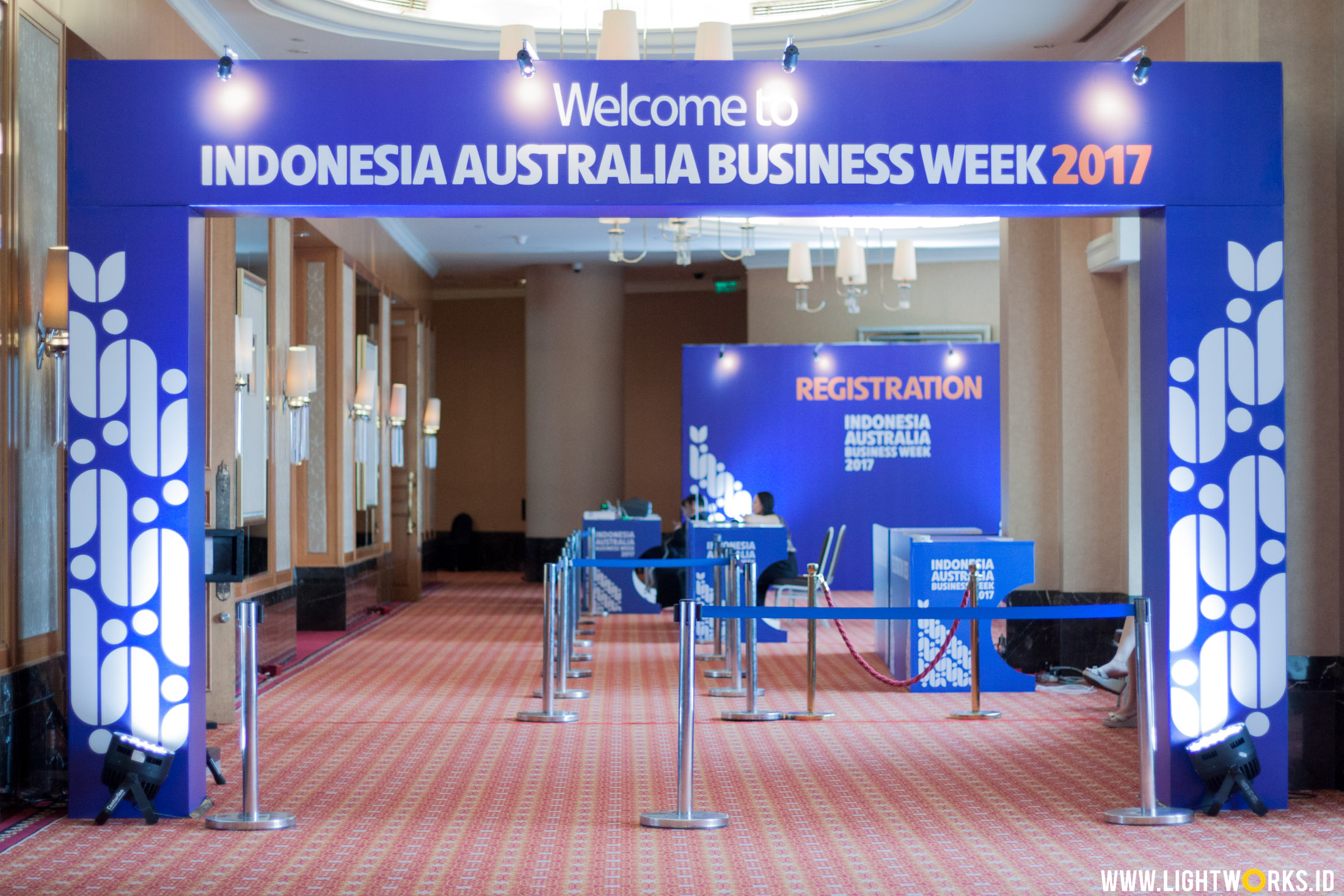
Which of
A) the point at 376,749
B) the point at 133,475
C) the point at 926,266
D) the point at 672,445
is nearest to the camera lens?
the point at 133,475

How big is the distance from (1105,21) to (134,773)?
22.3ft

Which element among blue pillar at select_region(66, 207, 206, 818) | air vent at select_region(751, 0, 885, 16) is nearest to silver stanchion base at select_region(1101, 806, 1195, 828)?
blue pillar at select_region(66, 207, 206, 818)

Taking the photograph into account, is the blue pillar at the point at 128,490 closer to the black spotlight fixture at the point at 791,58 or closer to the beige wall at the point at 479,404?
the black spotlight fixture at the point at 791,58

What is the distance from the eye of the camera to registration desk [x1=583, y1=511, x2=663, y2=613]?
40.8ft

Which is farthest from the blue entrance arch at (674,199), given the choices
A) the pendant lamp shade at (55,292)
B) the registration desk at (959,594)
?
the registration desk at (959,594)

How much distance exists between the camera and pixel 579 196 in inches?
192

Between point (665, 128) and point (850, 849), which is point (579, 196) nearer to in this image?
point (665, 128)

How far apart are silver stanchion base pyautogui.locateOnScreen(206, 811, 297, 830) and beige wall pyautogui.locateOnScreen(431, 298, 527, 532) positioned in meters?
14.8

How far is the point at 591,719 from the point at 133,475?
9.78ft

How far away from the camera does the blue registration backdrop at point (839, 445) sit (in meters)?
14.8

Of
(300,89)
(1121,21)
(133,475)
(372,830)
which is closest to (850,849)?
(372,830)

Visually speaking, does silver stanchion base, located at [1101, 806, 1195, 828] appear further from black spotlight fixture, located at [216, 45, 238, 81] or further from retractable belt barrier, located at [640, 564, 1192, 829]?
black spotlight fixture, located at [216, 45, 238, 81]

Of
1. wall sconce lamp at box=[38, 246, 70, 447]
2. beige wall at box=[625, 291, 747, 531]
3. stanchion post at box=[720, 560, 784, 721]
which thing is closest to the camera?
wall sconce lamp at box=[38, 246, 70, 447]

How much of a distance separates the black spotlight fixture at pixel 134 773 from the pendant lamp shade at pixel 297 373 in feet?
14.5
